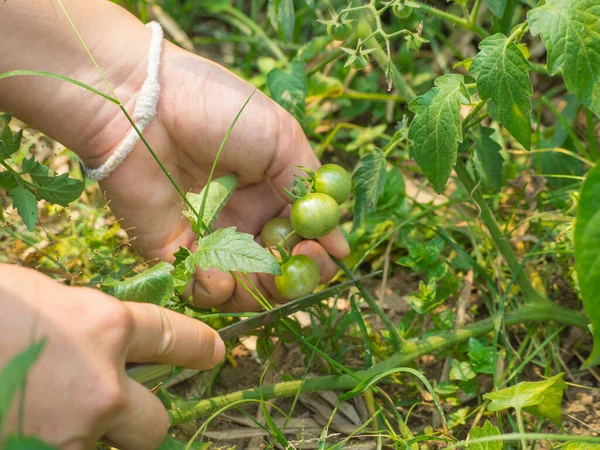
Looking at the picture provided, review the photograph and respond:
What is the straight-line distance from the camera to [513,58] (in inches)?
55.7

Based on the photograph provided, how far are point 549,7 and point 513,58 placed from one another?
124 millimetres

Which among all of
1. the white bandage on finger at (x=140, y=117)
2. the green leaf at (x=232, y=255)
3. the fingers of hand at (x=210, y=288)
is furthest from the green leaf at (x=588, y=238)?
the white bandage on finger at (x=140, y=117)

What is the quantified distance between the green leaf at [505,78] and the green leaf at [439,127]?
0.07 m

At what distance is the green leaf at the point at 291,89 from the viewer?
6.75ft

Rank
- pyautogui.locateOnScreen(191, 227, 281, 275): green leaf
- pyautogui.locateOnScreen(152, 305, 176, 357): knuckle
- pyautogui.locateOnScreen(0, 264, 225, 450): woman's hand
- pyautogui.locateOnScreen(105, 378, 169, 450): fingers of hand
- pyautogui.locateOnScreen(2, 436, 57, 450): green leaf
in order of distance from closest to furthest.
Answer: pyautogui.locateOnScreen(2, 436, 57, 450): green leaf → pyautogui.locateOnScreen(0, 264, 225, 450): woman's hand → pyautogui.locateOnScreen(105, 378, 169, 450): fingers of hand → pyautogui.locateOnScreen(152, 305, 176, 357): knuckle → pyautogui.locateOnScreen(191, 227, 281, 275): green leaf

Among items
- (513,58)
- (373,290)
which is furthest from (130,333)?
(373,290)

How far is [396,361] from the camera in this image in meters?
1.74

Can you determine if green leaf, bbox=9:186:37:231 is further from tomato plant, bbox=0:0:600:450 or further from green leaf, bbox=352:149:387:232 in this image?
green leaf, bbox=352:149:387:232

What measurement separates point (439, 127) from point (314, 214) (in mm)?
359

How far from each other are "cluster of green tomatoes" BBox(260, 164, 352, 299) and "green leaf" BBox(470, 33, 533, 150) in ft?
1.41

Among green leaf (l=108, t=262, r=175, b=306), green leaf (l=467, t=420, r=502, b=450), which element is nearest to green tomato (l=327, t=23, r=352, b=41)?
green leaf (l=108, t=262, r=175, b=306)

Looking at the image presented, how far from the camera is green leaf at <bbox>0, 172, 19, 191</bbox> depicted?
1707mm

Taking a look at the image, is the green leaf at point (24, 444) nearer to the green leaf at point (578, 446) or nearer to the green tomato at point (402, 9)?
the green leaf at point (578, 446)

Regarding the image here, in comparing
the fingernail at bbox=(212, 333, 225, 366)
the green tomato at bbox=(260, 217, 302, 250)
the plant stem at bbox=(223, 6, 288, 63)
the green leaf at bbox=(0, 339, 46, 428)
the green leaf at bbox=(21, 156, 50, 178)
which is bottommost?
the fingernail at bbox=(212, 333, 225, 366)
